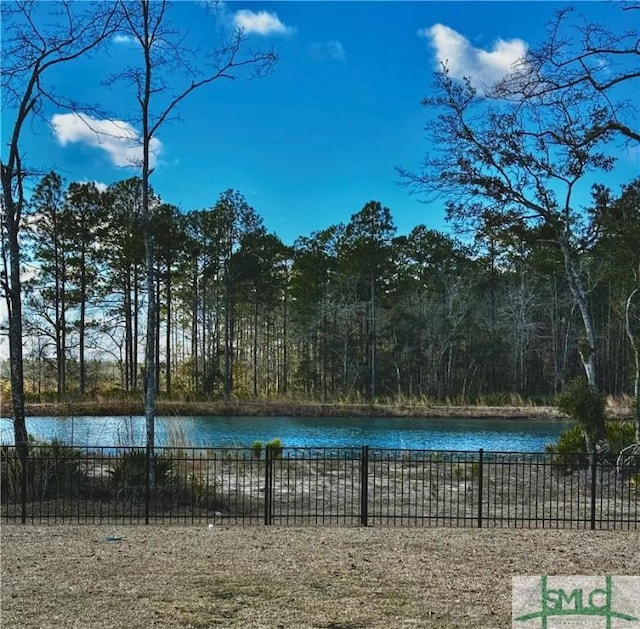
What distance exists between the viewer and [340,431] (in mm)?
27125

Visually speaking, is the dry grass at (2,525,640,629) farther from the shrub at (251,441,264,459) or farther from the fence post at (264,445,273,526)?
the shrub at (251,441,264,459)

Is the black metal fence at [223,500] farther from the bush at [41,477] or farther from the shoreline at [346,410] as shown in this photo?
the shoreline at [346,410]

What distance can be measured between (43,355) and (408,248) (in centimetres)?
2445

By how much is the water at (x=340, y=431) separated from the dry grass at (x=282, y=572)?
6542 millimetres

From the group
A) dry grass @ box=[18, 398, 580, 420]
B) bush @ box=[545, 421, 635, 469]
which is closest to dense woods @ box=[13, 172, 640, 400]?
dry grass @ box=[18, 398, 580, 420]

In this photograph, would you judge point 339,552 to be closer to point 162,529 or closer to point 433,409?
point 162,529

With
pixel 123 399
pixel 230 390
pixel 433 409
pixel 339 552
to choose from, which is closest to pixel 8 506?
pixel 339 552

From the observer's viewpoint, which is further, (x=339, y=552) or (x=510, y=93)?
(x=510, y=93)

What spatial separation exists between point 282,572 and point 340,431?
68.9ft

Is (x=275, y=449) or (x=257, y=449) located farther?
(x=257, y=449)

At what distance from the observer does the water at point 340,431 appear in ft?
61.9

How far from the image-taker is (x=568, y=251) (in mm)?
16062

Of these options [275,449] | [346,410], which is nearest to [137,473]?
[275,449]

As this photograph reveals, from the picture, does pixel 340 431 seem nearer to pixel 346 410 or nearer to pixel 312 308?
pixel 346 410
